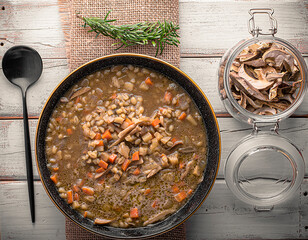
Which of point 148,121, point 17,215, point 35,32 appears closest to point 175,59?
point 148,121

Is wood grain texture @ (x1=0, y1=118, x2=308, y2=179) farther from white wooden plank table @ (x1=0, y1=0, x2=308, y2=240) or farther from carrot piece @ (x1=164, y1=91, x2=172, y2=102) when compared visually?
carrot piece @ (x1=164, y1=91, x2=172, y2=102)

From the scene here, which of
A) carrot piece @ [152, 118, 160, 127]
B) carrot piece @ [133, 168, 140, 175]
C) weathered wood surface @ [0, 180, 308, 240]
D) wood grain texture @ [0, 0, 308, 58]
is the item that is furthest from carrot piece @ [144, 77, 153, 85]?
weathered wood surface @ [0, 180, 308, 240]

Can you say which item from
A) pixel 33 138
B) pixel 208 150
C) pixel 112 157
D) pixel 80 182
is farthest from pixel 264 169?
pixel 33 138

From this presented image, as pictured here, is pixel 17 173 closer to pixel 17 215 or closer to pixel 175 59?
pixel 17 215

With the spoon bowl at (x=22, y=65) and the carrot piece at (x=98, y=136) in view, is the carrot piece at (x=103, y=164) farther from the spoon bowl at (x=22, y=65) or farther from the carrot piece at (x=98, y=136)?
the spoon bowl at (x=22, y=65)

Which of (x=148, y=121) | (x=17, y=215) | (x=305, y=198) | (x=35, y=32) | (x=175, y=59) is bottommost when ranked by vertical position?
(x=17, y=215)

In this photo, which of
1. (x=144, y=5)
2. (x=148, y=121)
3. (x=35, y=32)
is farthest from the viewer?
(x=35, y=32)

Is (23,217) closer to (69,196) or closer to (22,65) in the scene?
(69,196)
